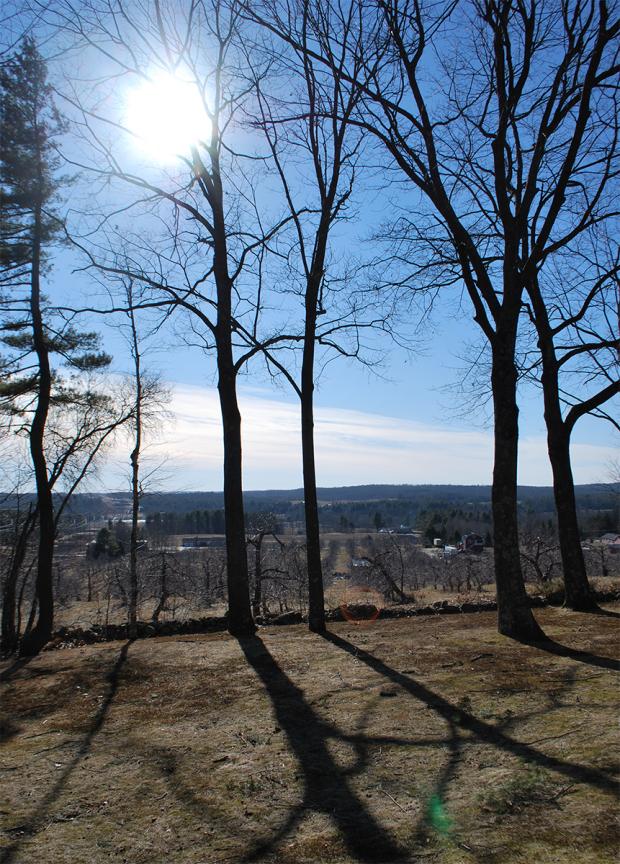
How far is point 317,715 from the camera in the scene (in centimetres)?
520

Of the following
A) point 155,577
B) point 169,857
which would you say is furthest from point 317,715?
point 155,577

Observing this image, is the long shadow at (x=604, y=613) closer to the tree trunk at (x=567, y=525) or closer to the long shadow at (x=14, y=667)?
the tree trunk at (x=567, y=525)

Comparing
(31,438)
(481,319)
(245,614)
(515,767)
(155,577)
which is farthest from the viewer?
(155,577)

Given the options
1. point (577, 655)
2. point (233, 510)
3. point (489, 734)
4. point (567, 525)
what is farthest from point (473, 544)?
point (489, 734)

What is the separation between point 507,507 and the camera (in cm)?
793

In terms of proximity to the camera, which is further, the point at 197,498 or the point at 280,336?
the point at 197,498

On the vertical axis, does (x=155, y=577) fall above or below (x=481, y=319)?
below

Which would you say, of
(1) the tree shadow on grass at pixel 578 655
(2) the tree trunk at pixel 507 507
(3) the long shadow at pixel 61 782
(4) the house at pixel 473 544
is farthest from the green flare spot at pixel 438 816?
(4) the house at pixel 473 544

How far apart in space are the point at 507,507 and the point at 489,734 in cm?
398

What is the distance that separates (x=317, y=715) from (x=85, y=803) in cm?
204

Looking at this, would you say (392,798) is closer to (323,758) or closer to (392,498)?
(323,758)

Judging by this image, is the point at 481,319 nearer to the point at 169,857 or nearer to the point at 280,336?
the point at 280,336

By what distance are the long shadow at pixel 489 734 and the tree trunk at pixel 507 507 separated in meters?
1.98

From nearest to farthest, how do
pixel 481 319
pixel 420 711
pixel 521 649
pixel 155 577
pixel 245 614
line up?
pixel 420 711 → pixel 521 649 → pixel 481 319 → pixel 245 614 → pixel 155 577
